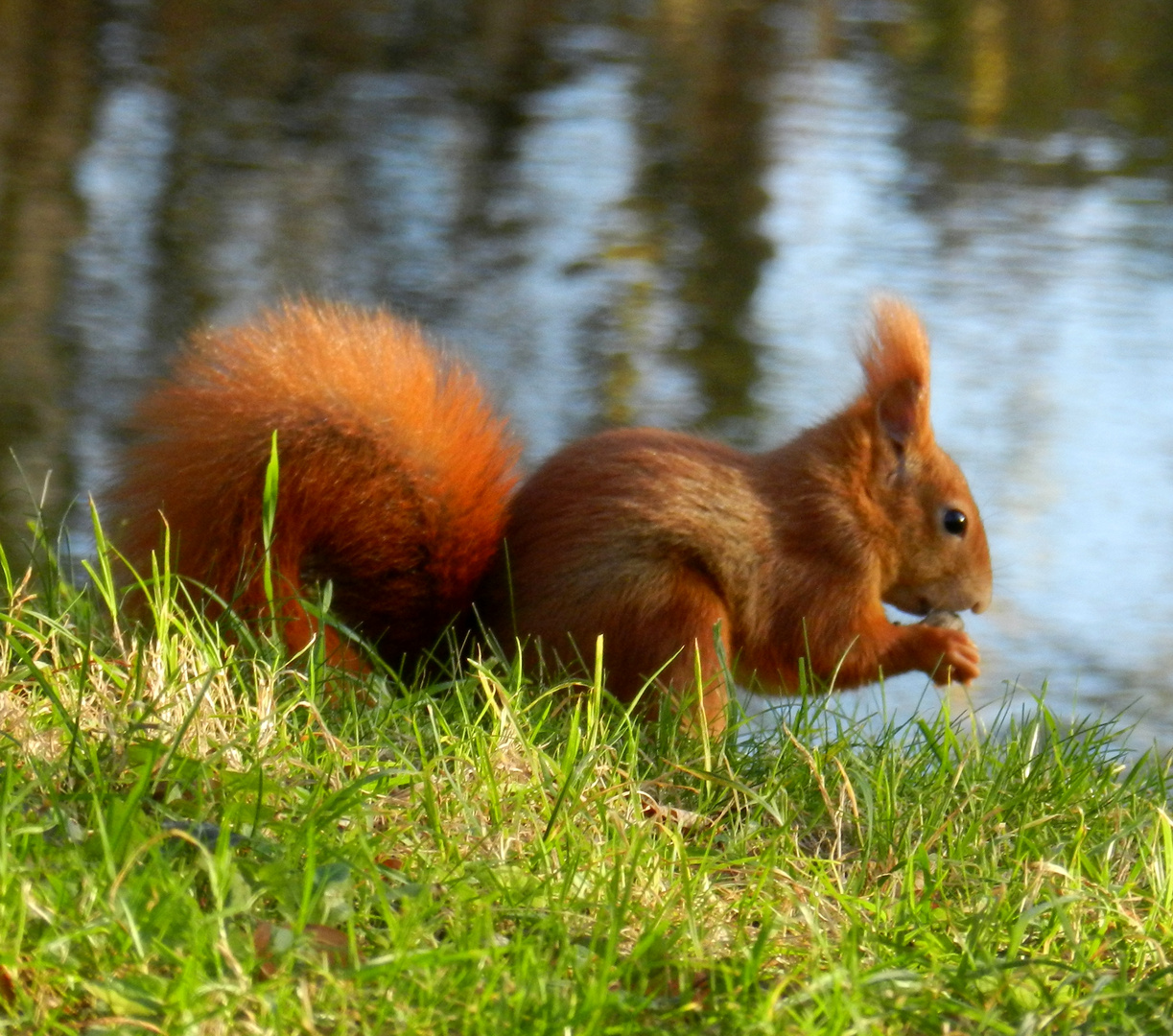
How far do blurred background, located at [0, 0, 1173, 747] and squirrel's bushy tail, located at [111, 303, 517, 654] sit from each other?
48cm

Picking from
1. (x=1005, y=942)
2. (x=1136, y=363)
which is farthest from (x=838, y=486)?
(x=1136, y=363)

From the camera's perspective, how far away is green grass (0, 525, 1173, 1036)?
1.44 m

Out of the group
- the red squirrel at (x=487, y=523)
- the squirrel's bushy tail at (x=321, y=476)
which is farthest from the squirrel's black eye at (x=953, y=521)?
the squirrel's bushy tail at (x=321, y=476)

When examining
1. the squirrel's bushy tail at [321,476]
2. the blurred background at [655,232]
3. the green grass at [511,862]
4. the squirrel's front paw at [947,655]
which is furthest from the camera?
the blurred background at [655,232]

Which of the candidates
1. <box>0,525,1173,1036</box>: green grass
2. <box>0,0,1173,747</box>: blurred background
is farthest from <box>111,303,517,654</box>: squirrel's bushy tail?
<box>0,0,1173,747</box>: blurred background

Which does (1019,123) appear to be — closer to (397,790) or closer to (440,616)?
(440,616)

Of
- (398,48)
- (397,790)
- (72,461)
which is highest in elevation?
(398,48)

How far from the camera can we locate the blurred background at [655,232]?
14.6 ft

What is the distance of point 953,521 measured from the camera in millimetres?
2814

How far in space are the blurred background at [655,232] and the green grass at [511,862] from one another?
97cm

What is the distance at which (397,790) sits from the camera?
189 cm

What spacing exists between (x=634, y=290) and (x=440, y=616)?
11.1 feet

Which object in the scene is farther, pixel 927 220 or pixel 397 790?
pixel 927 220

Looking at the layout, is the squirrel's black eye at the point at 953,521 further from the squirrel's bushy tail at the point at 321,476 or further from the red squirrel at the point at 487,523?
the squirrel's bushy tail at the point at 321,476
